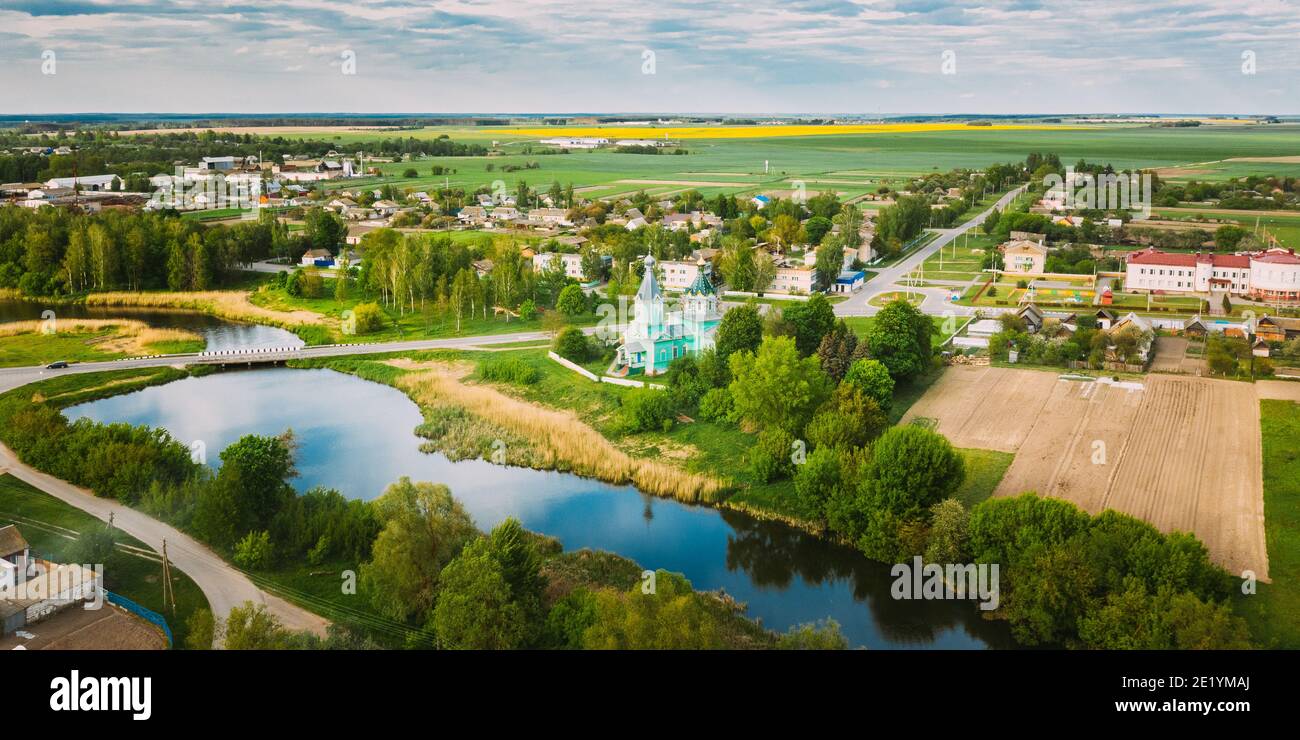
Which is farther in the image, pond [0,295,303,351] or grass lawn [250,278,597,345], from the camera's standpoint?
pond [0,295,303,351]

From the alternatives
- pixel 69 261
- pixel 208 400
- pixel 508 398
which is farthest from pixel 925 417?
pixel 69 261

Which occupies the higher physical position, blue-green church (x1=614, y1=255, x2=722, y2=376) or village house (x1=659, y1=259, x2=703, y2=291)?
village house (x1=659, y1=259, x2=703, y2=291)

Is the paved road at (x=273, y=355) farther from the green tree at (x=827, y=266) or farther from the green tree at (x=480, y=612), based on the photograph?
the green tree at (x=480, y=612)

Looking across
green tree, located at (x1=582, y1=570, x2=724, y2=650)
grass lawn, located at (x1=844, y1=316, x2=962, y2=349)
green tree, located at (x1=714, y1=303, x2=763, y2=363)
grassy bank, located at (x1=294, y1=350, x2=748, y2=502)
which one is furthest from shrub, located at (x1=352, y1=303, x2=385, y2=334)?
green tree, located at (x1=582, y1=570, x2=724, y2=650)

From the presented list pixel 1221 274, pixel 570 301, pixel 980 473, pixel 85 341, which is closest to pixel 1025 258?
pixel 1221 274

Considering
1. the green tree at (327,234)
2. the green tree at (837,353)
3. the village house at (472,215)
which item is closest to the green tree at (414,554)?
the green tree at (837,353)

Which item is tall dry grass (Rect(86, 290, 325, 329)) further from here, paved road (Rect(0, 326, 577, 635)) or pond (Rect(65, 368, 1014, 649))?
paved road (Rect(0, 326, 577, 635))
